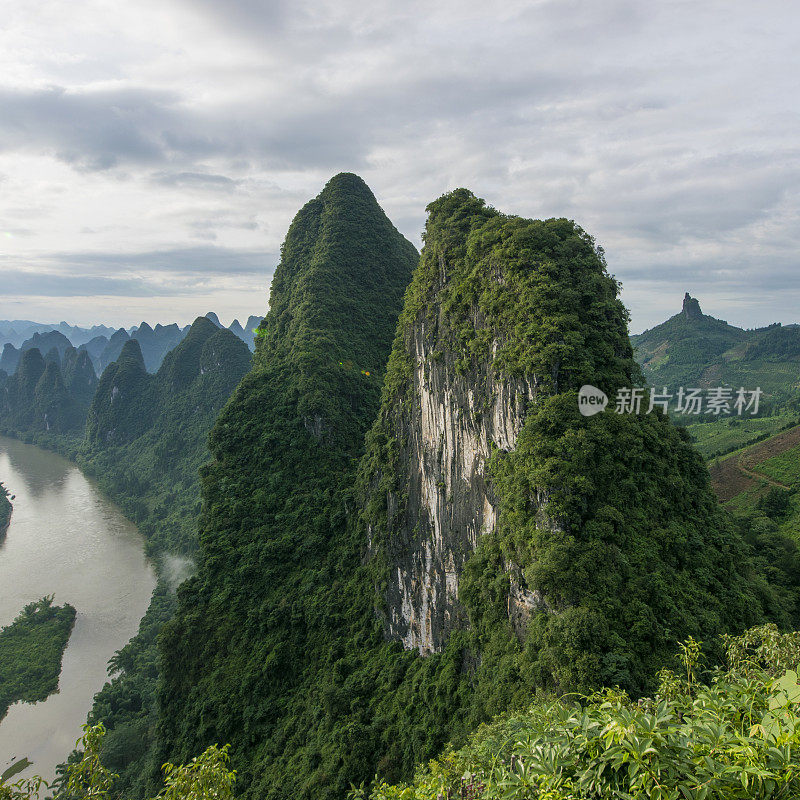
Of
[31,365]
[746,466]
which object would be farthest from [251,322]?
[746,466]

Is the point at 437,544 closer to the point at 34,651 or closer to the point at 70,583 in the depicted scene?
the point at 34,651

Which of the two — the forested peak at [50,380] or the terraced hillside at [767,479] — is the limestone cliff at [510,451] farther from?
the forested peak at [50,380]

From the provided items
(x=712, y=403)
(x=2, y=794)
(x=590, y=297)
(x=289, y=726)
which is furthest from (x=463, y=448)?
(x=2, y=794)

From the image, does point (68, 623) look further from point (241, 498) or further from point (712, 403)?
point (712, 403)

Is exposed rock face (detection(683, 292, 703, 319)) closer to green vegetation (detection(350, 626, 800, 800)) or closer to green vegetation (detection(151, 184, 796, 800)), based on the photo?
green vegetation (detection(151, 184, 796, 800))

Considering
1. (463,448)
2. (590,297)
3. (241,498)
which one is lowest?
(241,498)
